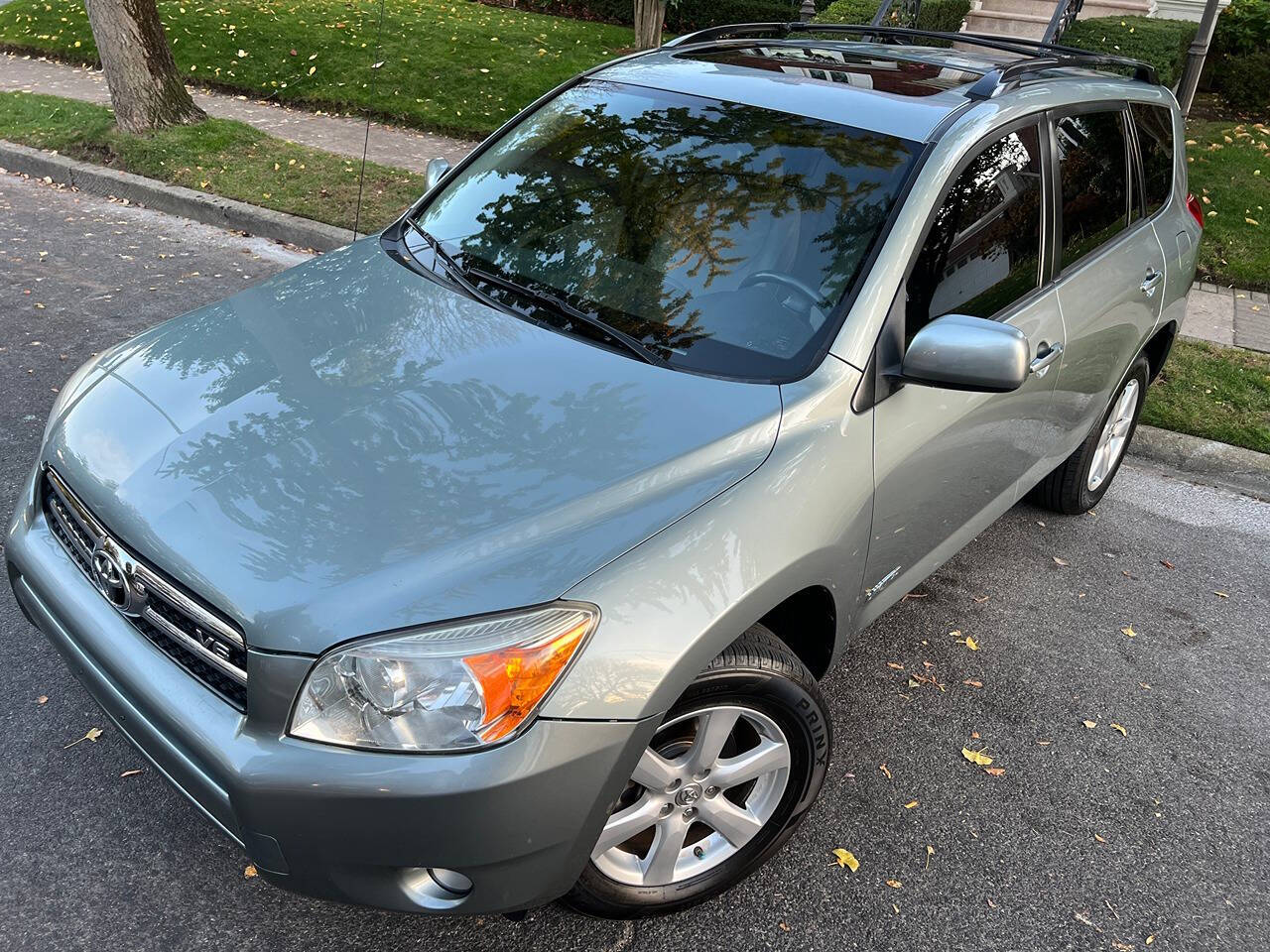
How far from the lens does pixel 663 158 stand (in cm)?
317

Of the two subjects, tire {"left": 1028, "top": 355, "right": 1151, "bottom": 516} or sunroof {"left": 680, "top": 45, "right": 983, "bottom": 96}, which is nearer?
sunroof {"left": 680, "top": 45, "right": 983, "bottom": 96}

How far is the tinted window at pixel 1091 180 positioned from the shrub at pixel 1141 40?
6669 mm

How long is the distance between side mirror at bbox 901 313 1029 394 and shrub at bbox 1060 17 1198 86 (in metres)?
8.47

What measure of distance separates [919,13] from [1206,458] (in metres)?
7.27

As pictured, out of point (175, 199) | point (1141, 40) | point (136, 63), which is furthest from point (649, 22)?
point (175, 199)

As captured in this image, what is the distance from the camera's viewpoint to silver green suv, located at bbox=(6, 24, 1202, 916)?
202 centimetres

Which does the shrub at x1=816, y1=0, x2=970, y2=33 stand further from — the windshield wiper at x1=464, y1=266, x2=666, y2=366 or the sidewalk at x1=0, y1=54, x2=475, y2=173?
the windshield wiper at x1=464, y1=266, x2=666, y2=366

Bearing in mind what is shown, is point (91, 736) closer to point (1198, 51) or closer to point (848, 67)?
point (848, 67)

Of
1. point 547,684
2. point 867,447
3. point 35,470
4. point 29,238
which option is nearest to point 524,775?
point 547,684

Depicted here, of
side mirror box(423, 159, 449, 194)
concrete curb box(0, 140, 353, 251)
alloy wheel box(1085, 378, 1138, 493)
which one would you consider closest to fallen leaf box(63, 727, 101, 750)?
side mirror box(423, 159, 449, 194)

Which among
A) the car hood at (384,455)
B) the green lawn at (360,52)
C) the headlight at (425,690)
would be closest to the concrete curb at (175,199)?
the green lawn at (360,52)

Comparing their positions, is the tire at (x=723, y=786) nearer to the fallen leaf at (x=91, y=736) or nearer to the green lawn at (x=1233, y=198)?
the fallen leaf at (x=91, y=736)

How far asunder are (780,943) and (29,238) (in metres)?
6.78

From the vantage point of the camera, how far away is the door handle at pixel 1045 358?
11.0 feet
